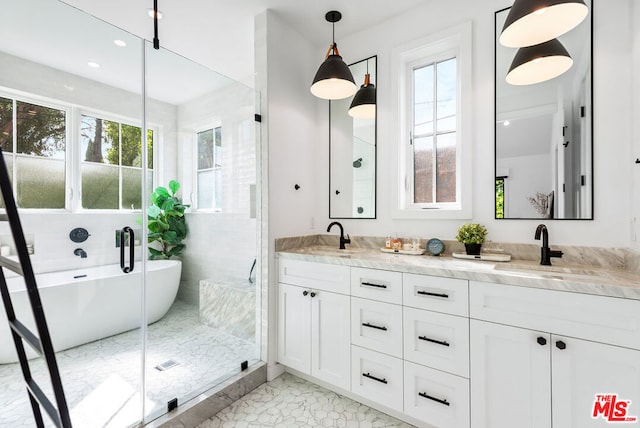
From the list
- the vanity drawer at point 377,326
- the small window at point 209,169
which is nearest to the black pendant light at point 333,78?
the small window at point 209,169

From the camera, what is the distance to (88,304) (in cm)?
189

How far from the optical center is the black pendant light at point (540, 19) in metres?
1.21

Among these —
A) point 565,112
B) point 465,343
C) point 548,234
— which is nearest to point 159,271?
point 465,343

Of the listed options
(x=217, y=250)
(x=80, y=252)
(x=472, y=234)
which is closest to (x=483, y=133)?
(x=472, y=234)

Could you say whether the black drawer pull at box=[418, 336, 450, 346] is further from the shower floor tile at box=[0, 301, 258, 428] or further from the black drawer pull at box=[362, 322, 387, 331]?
the shower floor tile at box=[0, 301, 258, 428]

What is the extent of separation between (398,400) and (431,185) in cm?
153

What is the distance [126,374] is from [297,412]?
42.3 inches

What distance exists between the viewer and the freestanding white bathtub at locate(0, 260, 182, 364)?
66.5 inches

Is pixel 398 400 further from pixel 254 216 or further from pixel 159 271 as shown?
pixel 159 271

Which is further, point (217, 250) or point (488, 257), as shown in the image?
point (217, 250)

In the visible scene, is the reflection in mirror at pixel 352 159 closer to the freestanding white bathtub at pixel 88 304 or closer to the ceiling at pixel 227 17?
the ceiling at pixel 227 17

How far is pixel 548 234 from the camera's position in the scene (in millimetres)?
1824

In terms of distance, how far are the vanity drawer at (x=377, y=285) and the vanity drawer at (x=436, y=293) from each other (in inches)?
1.8

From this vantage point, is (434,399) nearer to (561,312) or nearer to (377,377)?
(377,377)
